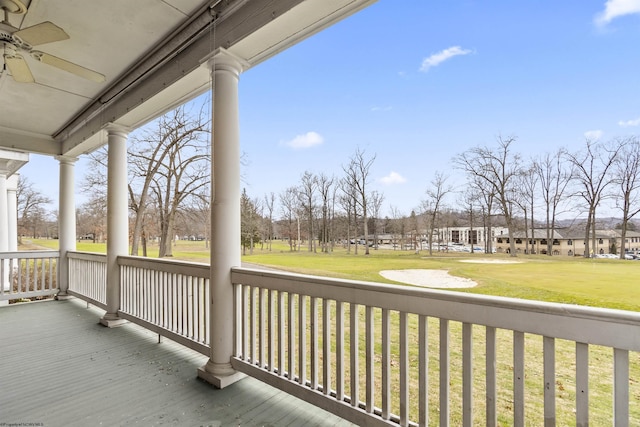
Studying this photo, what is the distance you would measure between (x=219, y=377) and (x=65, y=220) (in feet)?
16.2

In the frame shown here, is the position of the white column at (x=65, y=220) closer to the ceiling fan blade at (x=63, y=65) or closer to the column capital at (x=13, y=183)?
the ceiling fan blade at (x=63, y=65)

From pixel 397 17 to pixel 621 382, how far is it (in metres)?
1.99

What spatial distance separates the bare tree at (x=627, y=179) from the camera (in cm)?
114

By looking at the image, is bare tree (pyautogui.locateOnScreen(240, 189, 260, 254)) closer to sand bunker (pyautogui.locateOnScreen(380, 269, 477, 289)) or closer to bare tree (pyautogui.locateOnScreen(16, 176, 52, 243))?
sand bunker (pyautogui.locateOnScreen(380, 269, 477, 289))

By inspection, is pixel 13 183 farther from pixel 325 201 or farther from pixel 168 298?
pixel 325 201

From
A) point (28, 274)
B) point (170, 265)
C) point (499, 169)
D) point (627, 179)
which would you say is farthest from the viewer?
point (28, 274)

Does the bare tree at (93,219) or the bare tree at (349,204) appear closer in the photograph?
the bare tree at (349,204)

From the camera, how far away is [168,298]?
3283mm

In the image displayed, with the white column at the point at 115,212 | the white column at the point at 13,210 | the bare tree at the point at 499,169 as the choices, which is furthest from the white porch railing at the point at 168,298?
the white column at the point at 13,210

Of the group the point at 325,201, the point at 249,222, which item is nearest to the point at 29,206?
the point at 249,222

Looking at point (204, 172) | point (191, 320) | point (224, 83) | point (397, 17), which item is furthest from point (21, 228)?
point (397, 17)

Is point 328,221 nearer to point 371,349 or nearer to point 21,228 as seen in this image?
point 371,349

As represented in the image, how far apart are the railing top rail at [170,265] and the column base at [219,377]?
2.60ft

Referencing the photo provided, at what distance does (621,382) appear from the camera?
116 centimetres
